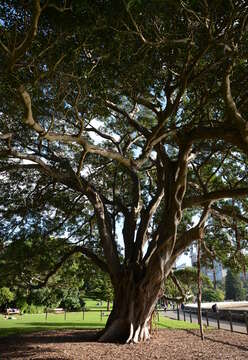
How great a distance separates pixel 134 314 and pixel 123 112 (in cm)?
621

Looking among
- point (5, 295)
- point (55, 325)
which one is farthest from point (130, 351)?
point (5, 295)

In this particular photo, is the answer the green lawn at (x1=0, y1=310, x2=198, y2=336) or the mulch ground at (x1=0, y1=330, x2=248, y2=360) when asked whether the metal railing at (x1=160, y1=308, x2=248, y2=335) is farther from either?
the mulch ground at (x1=0, y1=330, x2=248, y2=360)

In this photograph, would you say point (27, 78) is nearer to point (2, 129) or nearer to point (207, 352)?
point (2, 129)

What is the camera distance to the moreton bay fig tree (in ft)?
20.1

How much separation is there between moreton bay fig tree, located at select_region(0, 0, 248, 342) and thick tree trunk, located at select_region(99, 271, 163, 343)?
0.03 meters

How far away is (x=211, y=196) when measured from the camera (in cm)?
852

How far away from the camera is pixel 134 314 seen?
8.83 m

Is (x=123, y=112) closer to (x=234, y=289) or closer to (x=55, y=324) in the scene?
(x=55, y=324)

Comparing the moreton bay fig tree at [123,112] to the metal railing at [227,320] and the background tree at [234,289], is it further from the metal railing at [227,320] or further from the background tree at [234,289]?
the background tree at [234,289]

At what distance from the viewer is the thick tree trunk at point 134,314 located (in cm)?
878

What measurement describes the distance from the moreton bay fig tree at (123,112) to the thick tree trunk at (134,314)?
3 cm

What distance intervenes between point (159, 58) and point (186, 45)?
0.91 meters

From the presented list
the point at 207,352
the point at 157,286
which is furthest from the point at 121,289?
the point at 207,352

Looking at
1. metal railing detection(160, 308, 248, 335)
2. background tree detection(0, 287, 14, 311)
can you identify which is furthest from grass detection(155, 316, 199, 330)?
background tree detection(0, 287, 14, 311)
